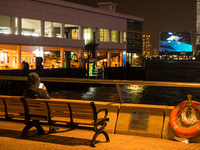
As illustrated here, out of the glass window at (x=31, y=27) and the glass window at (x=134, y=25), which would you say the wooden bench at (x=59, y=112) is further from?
the glass window at (x=134, y=25)

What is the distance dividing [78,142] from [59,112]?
32.1 inches

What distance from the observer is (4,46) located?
4875cm

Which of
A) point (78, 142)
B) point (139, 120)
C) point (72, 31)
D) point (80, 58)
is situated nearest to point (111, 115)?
point (139, 120)

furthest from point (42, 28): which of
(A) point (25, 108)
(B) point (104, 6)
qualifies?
(A) point (25, 108)

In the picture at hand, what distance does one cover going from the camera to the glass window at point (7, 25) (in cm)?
5000

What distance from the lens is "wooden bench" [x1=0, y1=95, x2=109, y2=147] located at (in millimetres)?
8398

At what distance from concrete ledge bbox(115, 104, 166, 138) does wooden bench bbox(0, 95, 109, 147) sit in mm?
893

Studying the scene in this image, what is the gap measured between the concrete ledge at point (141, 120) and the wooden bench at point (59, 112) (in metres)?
0.89

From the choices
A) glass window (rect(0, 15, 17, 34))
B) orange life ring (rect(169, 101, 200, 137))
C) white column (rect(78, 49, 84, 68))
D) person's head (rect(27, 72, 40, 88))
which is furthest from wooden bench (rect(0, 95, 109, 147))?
white column (rect(78, 49, 84, 68))

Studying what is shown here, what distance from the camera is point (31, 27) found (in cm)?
5706

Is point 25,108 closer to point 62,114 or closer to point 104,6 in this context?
point 62,114

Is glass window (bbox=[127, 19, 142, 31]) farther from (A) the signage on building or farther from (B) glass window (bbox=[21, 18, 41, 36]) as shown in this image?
(A) the signage on building

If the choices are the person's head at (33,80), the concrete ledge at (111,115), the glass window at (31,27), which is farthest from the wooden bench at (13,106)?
the glass window at (31,27)

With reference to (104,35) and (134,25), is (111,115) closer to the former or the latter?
(104,35)
